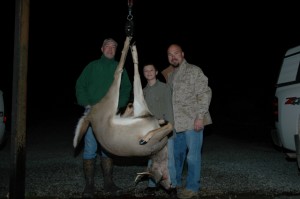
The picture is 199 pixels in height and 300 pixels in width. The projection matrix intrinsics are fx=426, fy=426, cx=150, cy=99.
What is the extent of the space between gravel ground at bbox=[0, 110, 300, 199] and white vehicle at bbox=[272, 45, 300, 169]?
0.61 m

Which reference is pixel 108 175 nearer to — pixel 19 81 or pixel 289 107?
pixel 19 81

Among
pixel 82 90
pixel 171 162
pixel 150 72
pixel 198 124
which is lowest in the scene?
pixel 171 162

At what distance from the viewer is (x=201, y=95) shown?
18.7ft

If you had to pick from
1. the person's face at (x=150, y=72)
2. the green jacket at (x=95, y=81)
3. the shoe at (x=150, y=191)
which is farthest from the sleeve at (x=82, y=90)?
the shoe at (x=150, y=191)

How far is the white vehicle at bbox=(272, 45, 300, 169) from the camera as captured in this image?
21.7ft

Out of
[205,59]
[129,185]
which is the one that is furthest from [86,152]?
[205,59]

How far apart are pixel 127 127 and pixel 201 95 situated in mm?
1828

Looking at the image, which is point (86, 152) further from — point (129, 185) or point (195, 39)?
point (195, 39)

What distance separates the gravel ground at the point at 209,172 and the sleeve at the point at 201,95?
4.10ft

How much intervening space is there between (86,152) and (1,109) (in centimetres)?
314

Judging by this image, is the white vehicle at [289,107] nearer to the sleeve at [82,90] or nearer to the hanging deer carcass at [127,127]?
the hanging deer carcass at [127,127]

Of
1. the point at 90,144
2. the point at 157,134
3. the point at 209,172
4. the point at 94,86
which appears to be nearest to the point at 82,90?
the point at 94,86

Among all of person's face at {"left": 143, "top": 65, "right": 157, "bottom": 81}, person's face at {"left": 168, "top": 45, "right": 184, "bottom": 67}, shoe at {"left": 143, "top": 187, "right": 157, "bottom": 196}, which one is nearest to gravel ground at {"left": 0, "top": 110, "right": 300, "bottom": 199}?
shoe at {"left": 143, "top": 187, "right": 157, "bottom": 196}

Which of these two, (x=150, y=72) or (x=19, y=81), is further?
(x=150, y=72)
